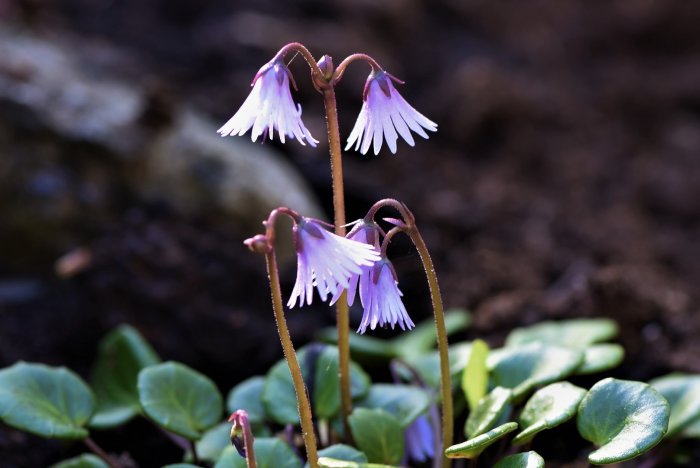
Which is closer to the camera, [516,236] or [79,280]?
[79,280]

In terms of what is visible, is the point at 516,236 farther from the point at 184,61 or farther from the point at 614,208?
the point at 184,61

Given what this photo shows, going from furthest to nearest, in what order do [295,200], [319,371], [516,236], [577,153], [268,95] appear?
[577,153]
[516,236]
[295,200]
[319,371]
[268,95]

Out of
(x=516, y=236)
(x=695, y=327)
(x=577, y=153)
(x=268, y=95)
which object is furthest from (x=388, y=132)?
(x=577, y=153)

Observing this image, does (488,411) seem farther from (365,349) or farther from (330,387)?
(365,349)

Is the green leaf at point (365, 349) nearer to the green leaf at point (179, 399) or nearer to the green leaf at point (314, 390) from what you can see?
the green leaf at point (314, 390)

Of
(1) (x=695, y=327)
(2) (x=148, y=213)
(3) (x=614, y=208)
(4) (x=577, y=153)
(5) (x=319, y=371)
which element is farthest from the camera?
(4) (x=577, y=153)
